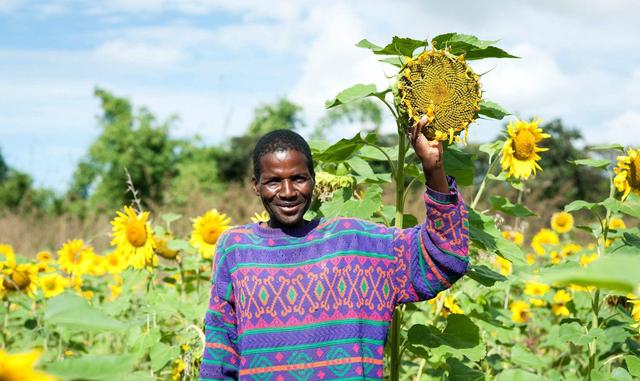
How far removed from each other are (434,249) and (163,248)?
6.00 feet

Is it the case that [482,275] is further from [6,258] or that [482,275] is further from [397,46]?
[6,258]

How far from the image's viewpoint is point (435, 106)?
1.56 m

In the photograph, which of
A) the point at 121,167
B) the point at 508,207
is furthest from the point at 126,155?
the point at 508,207

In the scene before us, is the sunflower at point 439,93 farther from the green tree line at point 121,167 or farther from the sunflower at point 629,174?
the green tree line at point 121,167

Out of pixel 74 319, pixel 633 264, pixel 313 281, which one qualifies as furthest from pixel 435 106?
pixel 633 264

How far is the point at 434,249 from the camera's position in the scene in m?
1.71

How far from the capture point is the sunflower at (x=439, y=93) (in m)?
1.56

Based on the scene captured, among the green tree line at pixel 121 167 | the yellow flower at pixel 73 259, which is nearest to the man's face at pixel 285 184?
the yellow flower at pixel 73 259

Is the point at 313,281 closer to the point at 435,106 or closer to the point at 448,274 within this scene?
the point at 448,274

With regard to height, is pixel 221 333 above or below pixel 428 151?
below

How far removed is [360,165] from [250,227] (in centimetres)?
57

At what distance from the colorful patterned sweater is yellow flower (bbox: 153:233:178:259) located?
4.83 ft

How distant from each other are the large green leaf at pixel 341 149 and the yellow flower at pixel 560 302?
2.78 meters

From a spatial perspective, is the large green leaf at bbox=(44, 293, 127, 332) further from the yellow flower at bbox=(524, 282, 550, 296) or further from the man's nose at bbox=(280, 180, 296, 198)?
the yellow flower at bbox=(524, 282, 550, 296)
